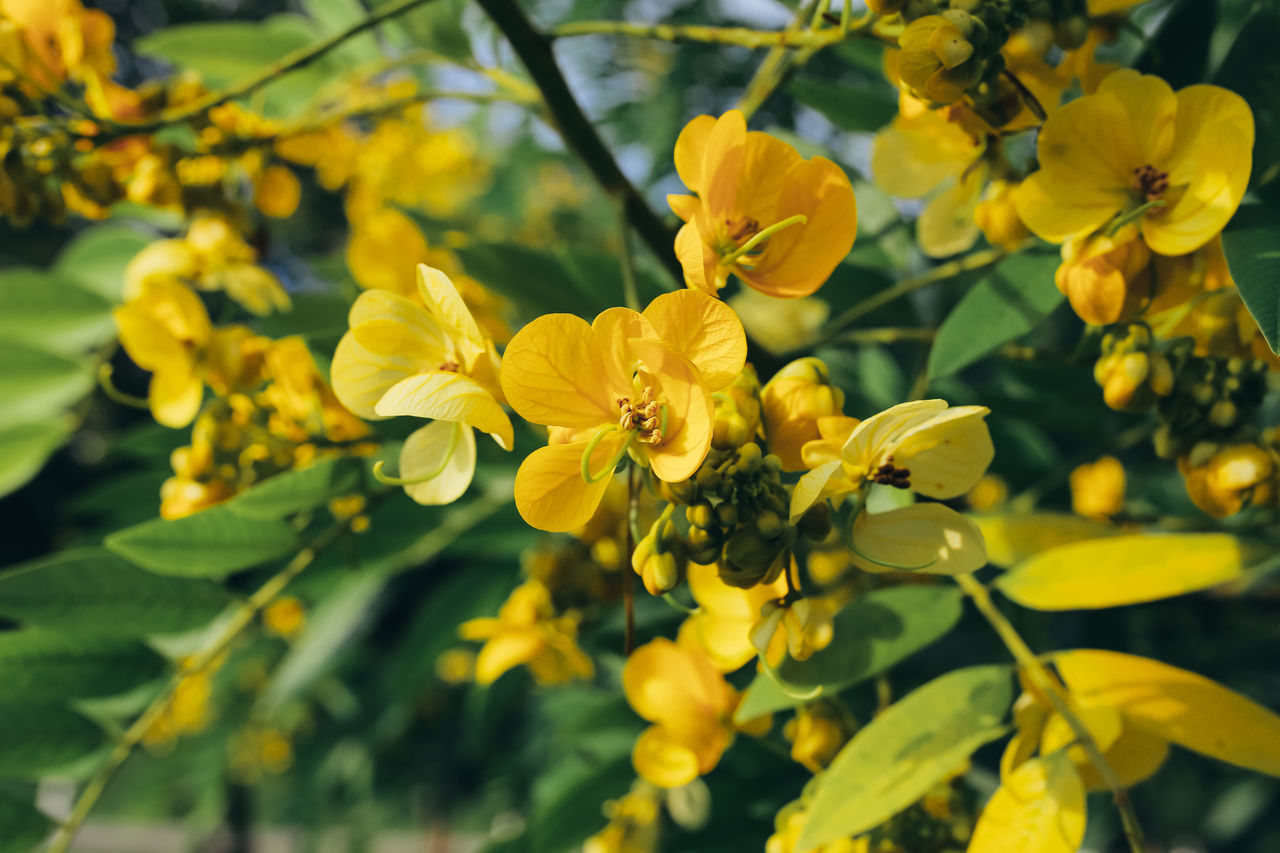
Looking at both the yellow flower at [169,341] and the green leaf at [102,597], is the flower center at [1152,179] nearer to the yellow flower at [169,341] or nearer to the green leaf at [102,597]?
the yellow flower at [169,341]

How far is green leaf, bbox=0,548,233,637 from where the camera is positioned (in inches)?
34.0

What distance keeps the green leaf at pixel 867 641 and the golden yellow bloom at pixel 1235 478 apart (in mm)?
245

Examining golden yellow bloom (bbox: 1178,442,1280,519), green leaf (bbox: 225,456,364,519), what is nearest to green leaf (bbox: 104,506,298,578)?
green leaf (bbox: 225,456,364,519)

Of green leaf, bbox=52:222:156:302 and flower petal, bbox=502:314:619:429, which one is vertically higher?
green leaf, bbox=52:222:156:302

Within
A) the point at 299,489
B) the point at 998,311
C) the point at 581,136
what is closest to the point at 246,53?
the point at 581,136

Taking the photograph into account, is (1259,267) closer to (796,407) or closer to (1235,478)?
(1235,478)

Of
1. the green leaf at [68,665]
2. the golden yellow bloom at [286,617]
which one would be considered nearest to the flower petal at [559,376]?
the green leaf at [68,665]

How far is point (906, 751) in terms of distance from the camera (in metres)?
0.72

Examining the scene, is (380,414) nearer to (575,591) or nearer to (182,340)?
(182,340)

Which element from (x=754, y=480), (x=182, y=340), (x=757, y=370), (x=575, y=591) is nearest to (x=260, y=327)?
(x=182, y=340)

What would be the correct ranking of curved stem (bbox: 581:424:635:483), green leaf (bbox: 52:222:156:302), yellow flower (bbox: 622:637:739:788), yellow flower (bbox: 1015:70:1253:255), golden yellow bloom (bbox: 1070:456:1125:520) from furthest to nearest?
green leaf (bbox: 52:222:156:302)
golden yellow bloom (bbox: 1070:456:1125:520)
yellow flower (bbox: 622:637:739:788)
yellow flower (bbox: 1015:70:1253:255)
curved stem (bbox: 581:424:635:483)

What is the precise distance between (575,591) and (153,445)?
746 millimetres

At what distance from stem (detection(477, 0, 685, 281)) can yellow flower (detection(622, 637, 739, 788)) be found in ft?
1.33

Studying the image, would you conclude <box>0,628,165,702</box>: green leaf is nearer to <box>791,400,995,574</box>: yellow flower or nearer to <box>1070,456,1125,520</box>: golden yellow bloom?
<box>791,400,995,574</box>: yellow flower
